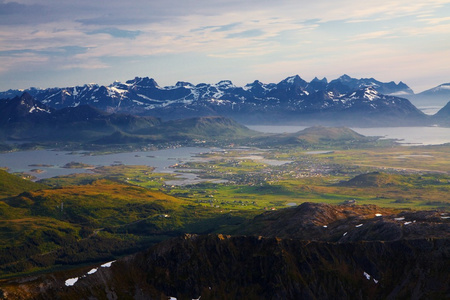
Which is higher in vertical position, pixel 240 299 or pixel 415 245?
pixel 415 245

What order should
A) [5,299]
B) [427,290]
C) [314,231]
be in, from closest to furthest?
1. [5,299]
2. [427,290]
3. [314,231]

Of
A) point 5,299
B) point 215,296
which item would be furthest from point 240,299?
point 5,299

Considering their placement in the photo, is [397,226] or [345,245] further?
[397,226]

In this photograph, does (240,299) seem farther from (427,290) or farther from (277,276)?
(427,290)

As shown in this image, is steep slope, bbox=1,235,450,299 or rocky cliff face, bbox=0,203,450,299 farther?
steep slope, bbox=1,235,450,299

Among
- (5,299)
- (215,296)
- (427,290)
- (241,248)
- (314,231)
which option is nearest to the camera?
(5,299)

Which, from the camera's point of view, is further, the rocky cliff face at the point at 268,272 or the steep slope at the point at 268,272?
the steep slope at the point at 268,272

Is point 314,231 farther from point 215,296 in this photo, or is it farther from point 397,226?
point 215,296
